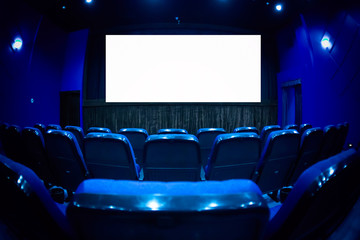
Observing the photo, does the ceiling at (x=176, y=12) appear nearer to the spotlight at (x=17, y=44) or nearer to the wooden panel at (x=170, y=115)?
the spotlight at (x=17, y=44)

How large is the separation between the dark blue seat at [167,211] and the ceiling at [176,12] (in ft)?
21.5

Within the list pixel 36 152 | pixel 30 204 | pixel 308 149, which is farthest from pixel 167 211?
pixel 36 152

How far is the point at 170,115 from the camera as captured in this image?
7.10m

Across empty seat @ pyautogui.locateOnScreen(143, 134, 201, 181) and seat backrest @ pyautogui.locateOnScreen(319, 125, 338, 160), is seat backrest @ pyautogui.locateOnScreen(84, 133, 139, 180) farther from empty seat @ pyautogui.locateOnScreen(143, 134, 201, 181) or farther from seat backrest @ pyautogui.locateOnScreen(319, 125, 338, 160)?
seat backrest @ pyautogui.locateOnScreen(319, 125, 338, 160)

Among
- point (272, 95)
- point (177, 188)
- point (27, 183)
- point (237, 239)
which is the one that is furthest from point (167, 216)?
point (272, 95)

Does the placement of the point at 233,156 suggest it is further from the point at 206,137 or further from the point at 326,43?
the point at 326,43

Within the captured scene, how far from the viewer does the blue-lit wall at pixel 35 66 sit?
5.63 m

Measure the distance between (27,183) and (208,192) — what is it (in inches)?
19.2

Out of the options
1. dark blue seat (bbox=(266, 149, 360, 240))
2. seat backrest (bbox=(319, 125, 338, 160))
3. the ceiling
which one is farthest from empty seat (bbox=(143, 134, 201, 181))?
the ceiling

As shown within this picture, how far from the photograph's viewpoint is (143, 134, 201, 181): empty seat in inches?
67.3

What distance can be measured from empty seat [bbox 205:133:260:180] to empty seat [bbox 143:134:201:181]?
0.16 metres

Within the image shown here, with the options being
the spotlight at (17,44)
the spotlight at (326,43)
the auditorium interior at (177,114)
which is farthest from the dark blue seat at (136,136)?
the spotlight at (326,43)

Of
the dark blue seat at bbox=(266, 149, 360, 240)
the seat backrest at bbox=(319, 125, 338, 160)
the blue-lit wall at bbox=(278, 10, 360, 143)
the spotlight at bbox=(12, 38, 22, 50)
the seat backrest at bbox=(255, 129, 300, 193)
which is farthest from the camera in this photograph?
A: the spotlight at bbox=(12, 38, 22, 50)

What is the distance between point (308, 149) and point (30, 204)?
8.29ft
